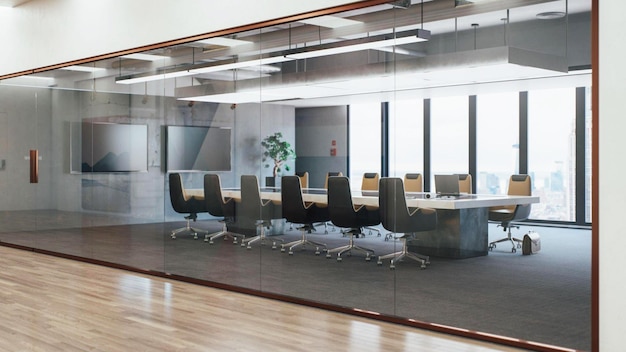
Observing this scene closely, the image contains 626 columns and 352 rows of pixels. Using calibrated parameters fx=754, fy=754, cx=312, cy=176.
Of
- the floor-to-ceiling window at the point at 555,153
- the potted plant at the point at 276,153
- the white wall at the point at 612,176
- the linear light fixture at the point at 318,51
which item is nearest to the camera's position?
the white wall at the point at 612,176

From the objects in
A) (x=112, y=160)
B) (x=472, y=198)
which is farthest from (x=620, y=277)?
(x=112, y=160)

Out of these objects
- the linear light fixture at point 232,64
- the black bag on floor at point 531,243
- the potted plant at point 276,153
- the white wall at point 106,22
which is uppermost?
the white wall at point 106,22

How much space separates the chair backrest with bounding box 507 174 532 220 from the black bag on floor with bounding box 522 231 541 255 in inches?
5.9

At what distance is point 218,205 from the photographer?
7.47m

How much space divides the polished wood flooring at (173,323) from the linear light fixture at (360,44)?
7.09 ft

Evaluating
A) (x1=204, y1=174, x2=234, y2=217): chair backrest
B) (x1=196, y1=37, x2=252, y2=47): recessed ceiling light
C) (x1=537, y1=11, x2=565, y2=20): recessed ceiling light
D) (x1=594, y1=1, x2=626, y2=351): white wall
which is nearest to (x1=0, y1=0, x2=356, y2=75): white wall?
(x1=196, y1=37, x2=252, y2=47): recessed ceiling light

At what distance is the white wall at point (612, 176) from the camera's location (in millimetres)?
4574

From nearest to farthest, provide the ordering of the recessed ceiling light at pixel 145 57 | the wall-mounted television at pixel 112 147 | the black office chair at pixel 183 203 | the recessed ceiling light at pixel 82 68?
the black office chair at pixel 183 203, the recessed ceiling light at pixel 145 57, the wall-mounted television at pixel 112 147, the recessed ceiling light at pixel 82 68

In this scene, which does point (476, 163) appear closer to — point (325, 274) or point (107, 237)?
point (325, 274)

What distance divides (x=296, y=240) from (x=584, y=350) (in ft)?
8.84

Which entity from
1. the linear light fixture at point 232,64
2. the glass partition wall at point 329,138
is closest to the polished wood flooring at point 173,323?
the glass partition wall at point 329,138

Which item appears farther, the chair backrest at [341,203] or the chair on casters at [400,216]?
the chair backrest at [341,203]

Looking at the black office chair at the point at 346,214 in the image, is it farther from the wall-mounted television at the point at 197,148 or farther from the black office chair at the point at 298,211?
the wall-mounted television at the point at 197,148

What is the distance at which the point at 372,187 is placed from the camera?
6.07m
